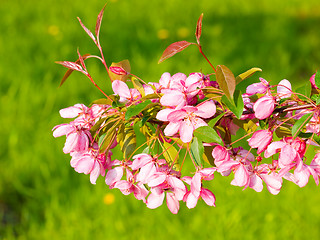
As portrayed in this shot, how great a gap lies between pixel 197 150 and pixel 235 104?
0.10 m

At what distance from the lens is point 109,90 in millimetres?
3162

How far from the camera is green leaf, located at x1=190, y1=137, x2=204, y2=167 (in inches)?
29.6

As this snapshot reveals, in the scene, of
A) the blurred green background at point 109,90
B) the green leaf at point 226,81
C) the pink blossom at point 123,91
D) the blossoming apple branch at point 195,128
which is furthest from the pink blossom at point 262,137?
the blurred green background at point 109,90

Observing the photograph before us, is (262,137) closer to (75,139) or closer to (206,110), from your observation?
(206,110)

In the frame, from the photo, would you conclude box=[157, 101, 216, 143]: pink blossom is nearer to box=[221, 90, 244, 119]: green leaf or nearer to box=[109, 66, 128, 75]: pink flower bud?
box=[221, 90, 244, 119]: green leaf

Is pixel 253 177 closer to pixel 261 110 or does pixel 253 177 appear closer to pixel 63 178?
pixel 261 110

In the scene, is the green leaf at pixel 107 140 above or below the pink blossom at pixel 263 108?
below

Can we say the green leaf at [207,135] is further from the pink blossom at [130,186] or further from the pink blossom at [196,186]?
the pink blossom at [130,186]

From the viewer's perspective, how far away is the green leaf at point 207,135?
2.34 feet

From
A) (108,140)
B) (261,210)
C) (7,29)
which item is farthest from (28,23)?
(108,140)

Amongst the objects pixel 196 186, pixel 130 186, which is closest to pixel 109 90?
pixel 130 186

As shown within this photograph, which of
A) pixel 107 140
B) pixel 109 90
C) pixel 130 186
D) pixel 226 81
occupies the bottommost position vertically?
pixel 109 90

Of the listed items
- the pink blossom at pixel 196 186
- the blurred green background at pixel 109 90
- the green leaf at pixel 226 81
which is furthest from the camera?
the blurred green background at pixel 109 90

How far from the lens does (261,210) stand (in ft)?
7.11
